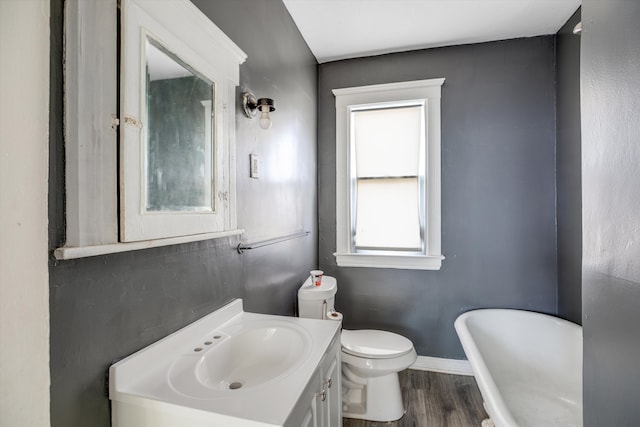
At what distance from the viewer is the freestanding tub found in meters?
1.75

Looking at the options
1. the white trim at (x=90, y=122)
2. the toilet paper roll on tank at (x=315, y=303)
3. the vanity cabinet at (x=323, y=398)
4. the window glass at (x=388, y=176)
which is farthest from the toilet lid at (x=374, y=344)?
the white trim at (x=90, y=122)

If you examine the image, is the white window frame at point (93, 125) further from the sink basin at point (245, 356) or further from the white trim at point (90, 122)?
the sink basin at point (245, 356)

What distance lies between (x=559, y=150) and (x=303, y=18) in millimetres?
2099

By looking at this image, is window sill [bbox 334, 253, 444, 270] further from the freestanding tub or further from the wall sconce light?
the wall sconce light

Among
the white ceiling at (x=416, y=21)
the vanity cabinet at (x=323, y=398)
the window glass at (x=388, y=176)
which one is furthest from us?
the window glass at (x=388, y=176)

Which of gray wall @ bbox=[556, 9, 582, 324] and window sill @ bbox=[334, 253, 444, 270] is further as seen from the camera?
window sill @ bbox=[334, 253, 444, 270]

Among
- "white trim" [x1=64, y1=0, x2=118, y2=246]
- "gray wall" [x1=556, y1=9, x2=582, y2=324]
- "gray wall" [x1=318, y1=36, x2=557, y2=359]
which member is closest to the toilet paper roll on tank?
"gray wall" [x1=318, y1=36, x2=557, y2=359]

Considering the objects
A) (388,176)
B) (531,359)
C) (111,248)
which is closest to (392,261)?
(388,176)

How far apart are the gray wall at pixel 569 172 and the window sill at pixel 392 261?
835mm

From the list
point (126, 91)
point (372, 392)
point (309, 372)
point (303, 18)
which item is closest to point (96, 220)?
point (126, 91)

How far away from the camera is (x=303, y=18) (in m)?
2.03

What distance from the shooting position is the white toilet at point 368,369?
176cm

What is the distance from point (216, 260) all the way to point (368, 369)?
3.84 ft

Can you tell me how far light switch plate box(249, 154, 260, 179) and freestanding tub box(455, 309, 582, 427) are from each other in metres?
1.49
